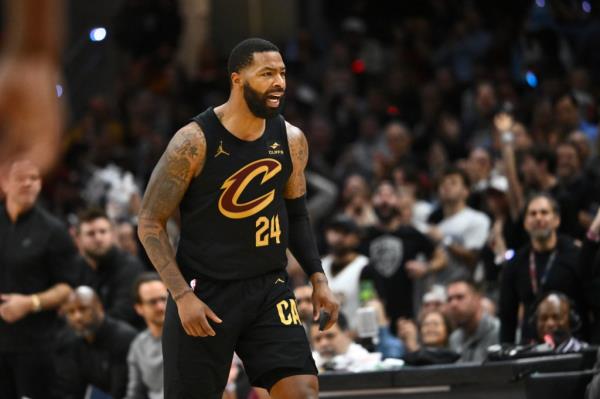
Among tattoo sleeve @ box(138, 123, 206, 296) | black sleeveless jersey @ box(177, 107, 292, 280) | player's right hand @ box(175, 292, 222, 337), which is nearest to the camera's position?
player's right hand @ box(175, 292, 222, 337)

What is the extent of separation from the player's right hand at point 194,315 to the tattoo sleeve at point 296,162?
81 cm

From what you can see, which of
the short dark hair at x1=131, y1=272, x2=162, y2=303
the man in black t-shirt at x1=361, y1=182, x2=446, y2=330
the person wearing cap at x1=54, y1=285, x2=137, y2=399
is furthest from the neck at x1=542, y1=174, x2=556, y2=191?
the person wearing cap at x1=54, y1=285, x2=137, y2=399

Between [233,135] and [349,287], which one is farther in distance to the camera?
[349,287]

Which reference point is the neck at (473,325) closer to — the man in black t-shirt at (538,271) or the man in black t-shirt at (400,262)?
the man in black t-shirt at (538,271)

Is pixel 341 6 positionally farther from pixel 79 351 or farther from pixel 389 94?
pixel 79 351

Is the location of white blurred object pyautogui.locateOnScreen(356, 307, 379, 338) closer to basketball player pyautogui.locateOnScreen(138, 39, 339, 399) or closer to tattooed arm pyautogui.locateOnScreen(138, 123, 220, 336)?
basketball player pyautogui.locateOnScreen(138, 39, 339, 399)

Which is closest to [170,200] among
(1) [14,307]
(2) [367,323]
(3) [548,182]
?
(1) [14,307]

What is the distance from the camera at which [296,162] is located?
6.32 meters

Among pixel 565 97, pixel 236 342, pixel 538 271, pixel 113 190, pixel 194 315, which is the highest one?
pixel 565 97

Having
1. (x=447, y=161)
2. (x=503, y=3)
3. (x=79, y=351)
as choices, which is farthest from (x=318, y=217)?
(x=503, y=3)

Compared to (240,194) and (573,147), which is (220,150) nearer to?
(240,194)

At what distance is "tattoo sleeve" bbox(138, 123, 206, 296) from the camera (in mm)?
5961

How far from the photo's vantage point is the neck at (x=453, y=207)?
1155 cm

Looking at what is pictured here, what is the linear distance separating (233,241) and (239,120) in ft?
1.88
